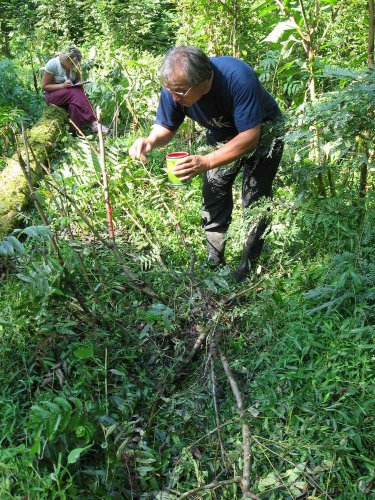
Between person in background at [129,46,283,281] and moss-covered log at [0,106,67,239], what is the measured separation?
94 centimetres

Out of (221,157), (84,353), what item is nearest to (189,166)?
(221,157)

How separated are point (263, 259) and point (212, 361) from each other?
3.72 ft

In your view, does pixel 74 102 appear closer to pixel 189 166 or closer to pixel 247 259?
pixel 247 259

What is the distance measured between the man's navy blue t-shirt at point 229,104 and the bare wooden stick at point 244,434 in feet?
4.33

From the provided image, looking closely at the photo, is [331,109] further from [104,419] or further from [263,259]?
[104,419]

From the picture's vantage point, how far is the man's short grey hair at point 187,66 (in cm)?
253

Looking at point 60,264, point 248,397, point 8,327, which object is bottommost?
point 248,397

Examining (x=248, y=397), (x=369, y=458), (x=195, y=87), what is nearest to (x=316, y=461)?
(x=369, y=458)

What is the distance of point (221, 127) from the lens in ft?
9.83

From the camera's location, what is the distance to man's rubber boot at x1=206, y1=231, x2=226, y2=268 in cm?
346

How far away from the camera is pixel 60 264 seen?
2.48 meters

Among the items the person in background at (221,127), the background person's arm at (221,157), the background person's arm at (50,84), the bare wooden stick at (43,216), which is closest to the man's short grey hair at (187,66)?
the person in background at (221,127)

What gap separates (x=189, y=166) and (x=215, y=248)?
98cm

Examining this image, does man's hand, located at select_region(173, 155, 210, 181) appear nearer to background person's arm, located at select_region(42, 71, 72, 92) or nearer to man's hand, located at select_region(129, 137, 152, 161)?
man's hand, located at select_region(129, 137, 152, 161)
